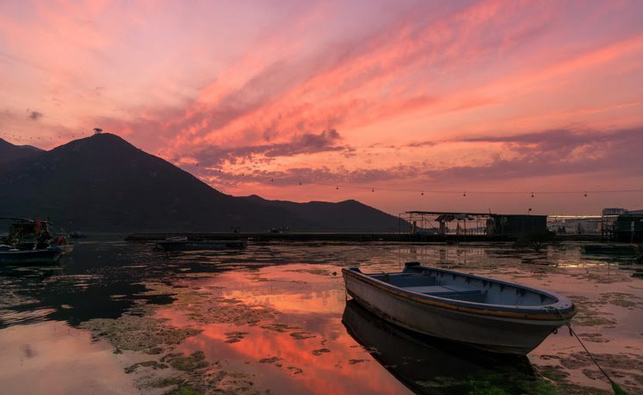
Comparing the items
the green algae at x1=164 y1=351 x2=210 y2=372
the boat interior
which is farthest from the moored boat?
the boat interior

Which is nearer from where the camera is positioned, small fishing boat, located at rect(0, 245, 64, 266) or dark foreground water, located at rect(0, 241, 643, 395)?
dark foreground water, located at rect(0, 241, 643, 395)

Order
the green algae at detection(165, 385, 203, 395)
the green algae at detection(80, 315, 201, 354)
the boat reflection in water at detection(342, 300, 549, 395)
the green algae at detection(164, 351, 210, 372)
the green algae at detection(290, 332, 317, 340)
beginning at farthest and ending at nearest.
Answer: the green algae at detection(290, 332, 317, 340) < the green algae at detection(80, 315, 201, 354) < the green algae at detection(164, 351, 210, 372) < the boat reflection in water at detection(342, 300, 549, 395) < the green algae at detection(165, 385, 203, 395)

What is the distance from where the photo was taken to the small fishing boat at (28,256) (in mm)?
35156

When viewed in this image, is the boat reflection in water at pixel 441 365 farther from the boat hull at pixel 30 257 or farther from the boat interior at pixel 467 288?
the boat hull at pixel 30 257

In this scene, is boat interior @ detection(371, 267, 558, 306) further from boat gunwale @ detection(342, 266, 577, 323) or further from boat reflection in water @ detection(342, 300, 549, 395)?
boat reflection in water @ detection(342, 300, 549, 395)

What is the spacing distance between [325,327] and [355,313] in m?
2.66

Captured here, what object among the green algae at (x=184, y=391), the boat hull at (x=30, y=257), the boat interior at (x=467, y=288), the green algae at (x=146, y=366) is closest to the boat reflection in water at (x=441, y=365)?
the boat interior at (x=467, y=288)

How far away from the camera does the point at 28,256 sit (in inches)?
1420

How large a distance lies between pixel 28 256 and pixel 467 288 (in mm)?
39247

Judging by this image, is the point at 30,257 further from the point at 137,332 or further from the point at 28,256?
the point at 137,332

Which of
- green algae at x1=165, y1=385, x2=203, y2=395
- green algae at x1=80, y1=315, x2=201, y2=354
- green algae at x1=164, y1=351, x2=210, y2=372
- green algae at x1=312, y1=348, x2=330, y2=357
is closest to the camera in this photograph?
green algae at x1=165, y1=385, x2=203, y2=395

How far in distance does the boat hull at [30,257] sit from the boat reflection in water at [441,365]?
119 feet

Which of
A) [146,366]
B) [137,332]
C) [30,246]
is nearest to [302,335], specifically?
[146,366]

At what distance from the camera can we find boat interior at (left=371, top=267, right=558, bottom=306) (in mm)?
11973
